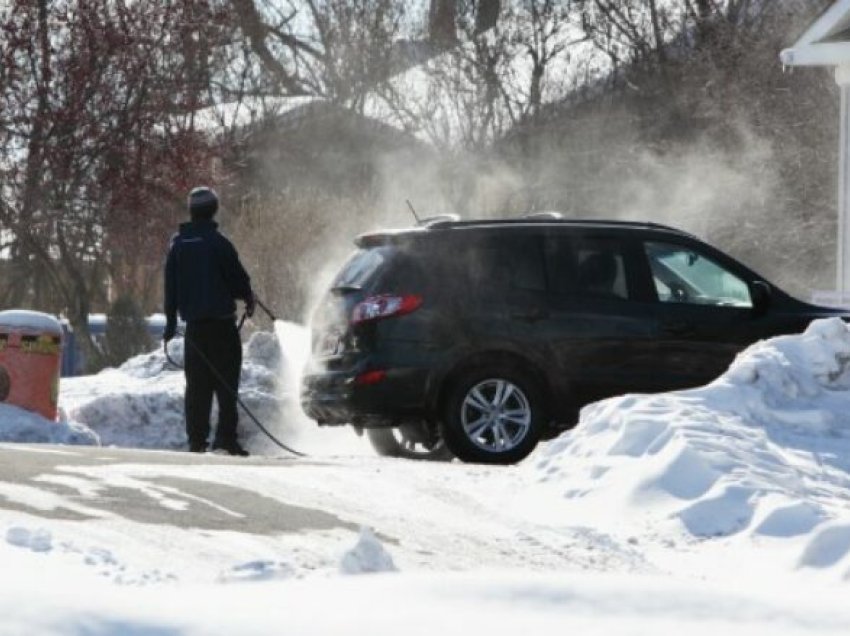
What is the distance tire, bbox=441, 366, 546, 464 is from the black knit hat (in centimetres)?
210

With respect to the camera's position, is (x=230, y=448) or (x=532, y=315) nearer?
(x=532, y=315)

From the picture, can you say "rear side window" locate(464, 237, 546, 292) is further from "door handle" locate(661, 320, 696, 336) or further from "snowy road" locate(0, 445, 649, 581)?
"snowy road" locate(0, 445, 649, 581)

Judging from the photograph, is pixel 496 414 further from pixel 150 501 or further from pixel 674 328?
pixel 150 501

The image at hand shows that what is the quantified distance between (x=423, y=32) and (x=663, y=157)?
8.32m

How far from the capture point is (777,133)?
115 ft

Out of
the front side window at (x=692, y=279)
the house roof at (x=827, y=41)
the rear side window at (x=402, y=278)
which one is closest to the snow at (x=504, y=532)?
the rear side window at (x=402, y=278)

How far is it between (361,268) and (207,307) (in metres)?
1.10

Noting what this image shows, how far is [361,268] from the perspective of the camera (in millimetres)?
14500

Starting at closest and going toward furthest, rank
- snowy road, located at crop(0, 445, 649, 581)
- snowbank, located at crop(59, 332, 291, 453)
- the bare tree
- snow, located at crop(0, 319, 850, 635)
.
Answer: snow, located at crop(0, 319, 850, 635)
snowy road, located at crop(0, 445, 649, 581)
snowbank, located at crop(59, 332, 291, 453)
the bare tree

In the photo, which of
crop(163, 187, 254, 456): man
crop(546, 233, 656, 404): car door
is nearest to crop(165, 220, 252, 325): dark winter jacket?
crop(163, 187, 254, 456): man

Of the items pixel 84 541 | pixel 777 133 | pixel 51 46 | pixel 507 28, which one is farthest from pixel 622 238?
pixel 507 28

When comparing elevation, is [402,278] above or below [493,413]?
above

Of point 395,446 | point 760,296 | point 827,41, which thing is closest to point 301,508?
point 760,296

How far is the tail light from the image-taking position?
46.2ft
